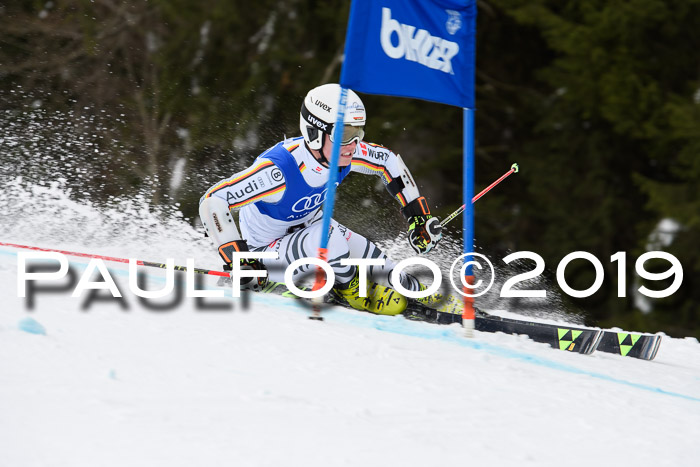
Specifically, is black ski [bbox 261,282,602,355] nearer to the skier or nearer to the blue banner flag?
the skier

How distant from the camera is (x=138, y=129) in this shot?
11273mm

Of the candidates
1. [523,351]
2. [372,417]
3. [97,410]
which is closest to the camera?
[97,410]

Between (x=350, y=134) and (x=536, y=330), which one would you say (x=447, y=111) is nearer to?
(x=350, y=134)

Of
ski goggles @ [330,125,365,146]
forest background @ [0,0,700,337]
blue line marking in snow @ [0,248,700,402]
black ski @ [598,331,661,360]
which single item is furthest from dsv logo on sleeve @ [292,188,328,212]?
forest background @ [0,0,700,337]

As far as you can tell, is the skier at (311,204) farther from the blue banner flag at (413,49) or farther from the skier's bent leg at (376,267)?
the blue banner flag at (413,49)

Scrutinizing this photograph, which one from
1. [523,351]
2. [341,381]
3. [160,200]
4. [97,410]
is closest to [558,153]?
[160,200]

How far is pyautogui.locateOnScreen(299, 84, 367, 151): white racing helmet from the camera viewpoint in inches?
169

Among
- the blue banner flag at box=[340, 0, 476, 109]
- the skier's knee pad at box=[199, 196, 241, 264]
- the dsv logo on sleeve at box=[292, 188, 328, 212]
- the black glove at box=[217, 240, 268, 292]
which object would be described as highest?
the blue banner flag at box=[340, 0, 476, 109]

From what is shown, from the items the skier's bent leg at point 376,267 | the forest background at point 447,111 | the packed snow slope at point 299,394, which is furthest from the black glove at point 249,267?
the forest background at point 447,111

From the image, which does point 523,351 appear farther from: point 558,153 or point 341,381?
point 558,153

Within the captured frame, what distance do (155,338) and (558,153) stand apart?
924 centimetres

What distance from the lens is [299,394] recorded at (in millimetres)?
2549

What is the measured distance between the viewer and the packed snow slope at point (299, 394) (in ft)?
6.86

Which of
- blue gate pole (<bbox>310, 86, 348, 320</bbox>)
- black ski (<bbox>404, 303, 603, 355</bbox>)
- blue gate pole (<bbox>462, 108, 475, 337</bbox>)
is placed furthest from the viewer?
black ski (<bbox>404, 303, 603, 355</bbox>)
